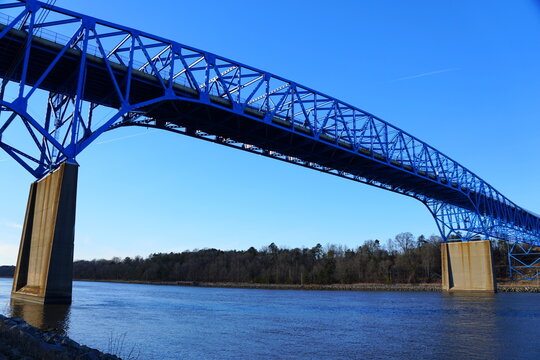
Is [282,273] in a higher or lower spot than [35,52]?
lower

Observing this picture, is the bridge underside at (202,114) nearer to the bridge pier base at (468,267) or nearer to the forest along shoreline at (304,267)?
the bridge pier base at (468,267)

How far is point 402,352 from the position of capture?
16453mm

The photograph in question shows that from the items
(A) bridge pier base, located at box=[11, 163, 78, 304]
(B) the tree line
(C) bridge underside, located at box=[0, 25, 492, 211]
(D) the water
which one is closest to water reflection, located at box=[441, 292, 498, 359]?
(D) the water

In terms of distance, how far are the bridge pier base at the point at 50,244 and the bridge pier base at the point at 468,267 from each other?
205 ft

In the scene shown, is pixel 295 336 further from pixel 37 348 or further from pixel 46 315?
pixel 37 348

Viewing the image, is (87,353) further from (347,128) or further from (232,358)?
(347,128)

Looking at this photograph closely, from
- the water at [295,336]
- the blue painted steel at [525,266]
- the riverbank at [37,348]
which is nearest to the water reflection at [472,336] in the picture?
the water at [295,336]

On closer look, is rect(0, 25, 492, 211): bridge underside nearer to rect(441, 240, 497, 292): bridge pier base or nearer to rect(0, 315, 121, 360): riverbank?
rect(441, 240, 497, 292): bridge pier base

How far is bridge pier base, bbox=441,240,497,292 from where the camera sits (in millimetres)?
69625

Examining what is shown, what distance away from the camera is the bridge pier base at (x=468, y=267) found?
69625mm

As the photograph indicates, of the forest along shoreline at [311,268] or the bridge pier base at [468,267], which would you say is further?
the forest along shoreline at [311,268]

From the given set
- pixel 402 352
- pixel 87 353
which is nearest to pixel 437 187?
pixel 402 352

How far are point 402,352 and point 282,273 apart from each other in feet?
358

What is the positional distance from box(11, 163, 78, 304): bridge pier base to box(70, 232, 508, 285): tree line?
91367 mm
